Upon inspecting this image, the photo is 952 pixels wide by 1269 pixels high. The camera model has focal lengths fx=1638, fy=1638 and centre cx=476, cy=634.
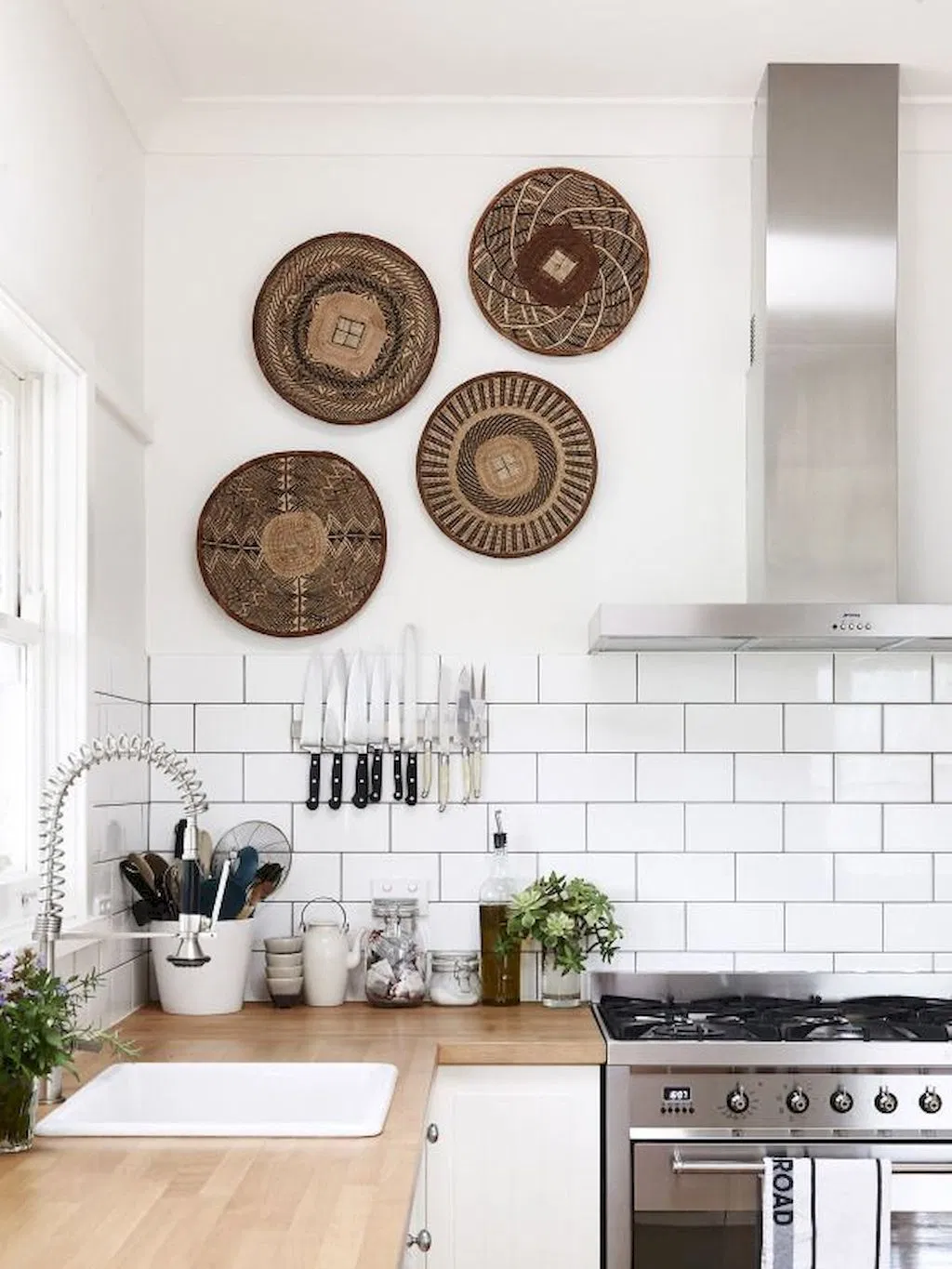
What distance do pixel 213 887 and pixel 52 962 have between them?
913mm

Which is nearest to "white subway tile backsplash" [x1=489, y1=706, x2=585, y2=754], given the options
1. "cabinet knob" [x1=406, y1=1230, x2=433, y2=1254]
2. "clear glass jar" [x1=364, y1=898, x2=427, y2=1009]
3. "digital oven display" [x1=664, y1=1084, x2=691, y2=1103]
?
"clear glass jar" [x1=364, y1=898, x2=427, y2=1009]

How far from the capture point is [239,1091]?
9.26ft

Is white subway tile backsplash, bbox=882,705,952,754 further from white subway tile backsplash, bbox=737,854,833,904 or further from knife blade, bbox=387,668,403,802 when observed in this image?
knife blade, bbox=387,668,403,802

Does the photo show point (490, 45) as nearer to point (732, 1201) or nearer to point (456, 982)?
point (456, 982)

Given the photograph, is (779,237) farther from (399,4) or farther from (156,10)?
(156,10)

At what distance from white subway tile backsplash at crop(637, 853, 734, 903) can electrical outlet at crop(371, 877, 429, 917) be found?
0.48 m

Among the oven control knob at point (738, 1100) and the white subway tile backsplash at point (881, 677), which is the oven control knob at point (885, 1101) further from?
the white subway tile backsplash at point (881, 677)

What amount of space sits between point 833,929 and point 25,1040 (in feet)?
6.69

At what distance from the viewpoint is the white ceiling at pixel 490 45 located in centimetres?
324


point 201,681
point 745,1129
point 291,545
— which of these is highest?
point 291,545

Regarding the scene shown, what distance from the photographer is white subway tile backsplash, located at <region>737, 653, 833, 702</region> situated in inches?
145

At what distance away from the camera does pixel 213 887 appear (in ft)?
11.2

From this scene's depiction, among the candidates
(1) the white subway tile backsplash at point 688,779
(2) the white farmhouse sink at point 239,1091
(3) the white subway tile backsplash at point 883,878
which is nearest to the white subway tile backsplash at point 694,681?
(1) the white subway tile backsplash at point 688,779

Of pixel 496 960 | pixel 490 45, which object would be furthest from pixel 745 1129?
pixel 490 45
